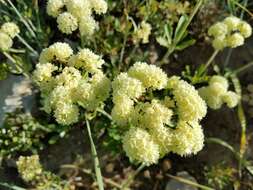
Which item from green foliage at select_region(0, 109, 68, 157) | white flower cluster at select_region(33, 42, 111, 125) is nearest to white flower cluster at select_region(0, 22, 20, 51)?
white flower cluster at select_region(33, 42, 111, 125)

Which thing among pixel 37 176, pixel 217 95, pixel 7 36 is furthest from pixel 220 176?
pixel 7 36

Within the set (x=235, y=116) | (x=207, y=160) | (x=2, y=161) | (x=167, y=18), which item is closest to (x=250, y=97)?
(x=235, y=116)

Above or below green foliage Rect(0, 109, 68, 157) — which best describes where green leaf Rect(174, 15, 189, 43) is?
above

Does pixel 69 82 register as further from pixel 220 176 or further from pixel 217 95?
pixel 220 176

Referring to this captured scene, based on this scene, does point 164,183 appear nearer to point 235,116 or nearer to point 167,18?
point 235,116

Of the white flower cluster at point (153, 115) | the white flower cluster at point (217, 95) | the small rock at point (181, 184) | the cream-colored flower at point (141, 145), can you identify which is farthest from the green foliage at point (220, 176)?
the cream-colored flower at point (141, 145)

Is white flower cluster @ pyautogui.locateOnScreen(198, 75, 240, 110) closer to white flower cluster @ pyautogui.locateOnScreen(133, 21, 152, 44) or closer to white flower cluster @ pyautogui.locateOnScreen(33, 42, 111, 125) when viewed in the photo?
white flower cluster @ pyautogui.locateOnScreen(133, 21, 152, 44)
